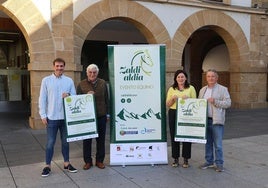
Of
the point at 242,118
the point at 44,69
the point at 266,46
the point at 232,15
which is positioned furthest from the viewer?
the point at 266,46

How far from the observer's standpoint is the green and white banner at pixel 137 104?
226 inches

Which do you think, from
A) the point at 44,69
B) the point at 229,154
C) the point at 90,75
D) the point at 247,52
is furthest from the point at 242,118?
the point at 90,75

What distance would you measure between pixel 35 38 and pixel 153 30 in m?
4.00

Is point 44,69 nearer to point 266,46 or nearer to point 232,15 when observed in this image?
point 232,15

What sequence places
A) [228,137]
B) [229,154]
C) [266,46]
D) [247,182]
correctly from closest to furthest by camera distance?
[247,182]
[229,154]
[228,137]
[266,46]

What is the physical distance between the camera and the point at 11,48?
15.4 m

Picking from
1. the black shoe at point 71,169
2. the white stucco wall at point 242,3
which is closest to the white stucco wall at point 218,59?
the white stucco wall at point 242,3

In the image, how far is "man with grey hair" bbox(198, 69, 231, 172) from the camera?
17.8 ft

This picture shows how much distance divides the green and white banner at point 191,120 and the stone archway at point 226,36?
22.1 ft

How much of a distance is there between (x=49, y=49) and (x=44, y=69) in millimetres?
588

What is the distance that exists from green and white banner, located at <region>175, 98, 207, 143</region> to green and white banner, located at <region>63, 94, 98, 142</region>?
133 cm

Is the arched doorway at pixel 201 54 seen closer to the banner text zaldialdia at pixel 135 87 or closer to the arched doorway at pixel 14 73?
the arched doorway at pixel 14 73

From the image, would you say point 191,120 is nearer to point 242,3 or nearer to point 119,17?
point 119,17

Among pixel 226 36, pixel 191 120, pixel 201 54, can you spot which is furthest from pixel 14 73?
pixel 191 120
